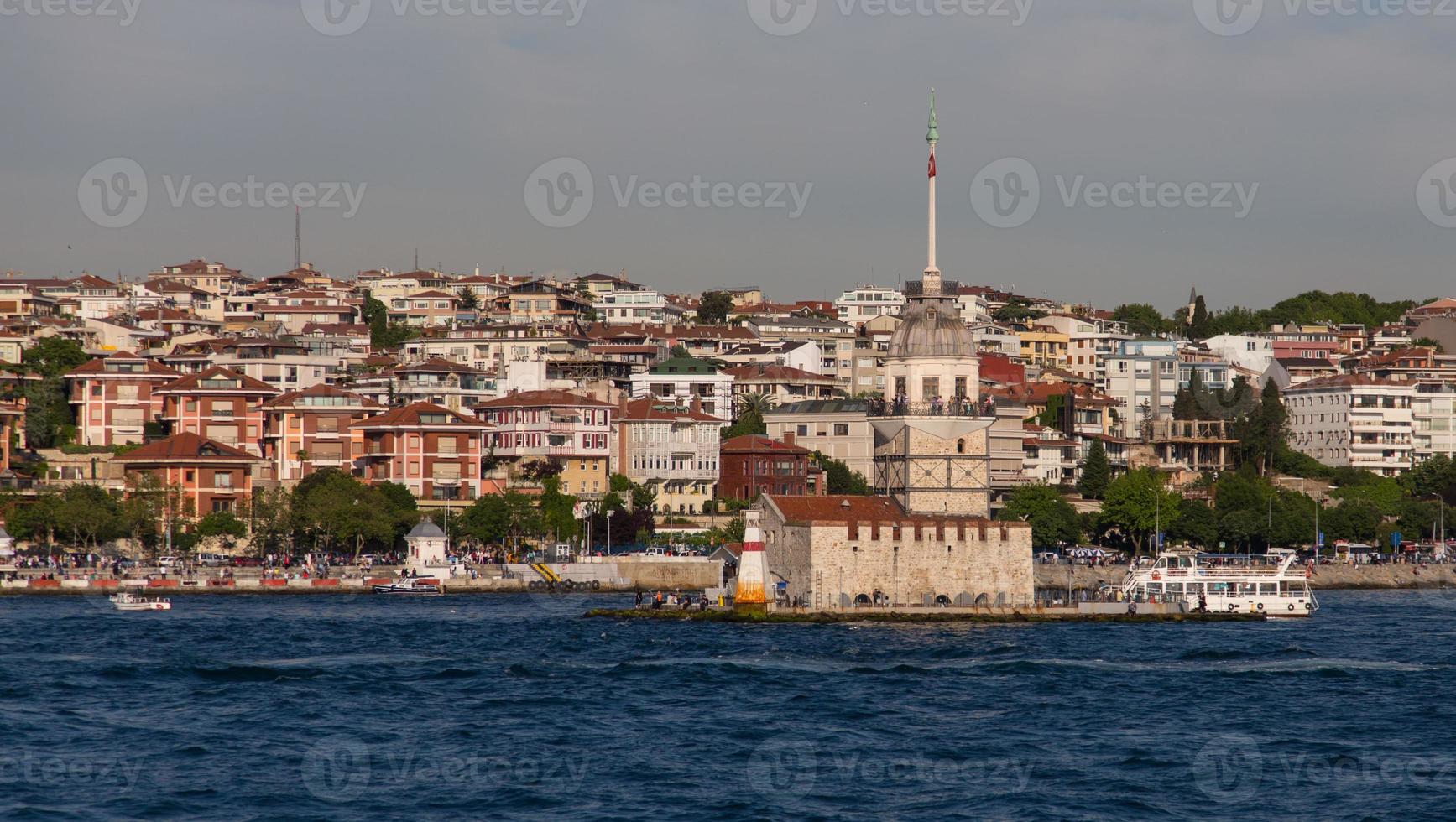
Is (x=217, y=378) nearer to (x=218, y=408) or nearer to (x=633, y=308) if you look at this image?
(x=218, y=408)

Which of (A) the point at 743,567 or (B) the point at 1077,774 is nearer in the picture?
(B) the point at 1077,774

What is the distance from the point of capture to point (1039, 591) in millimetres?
77125

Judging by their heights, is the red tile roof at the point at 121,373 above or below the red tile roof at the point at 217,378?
above

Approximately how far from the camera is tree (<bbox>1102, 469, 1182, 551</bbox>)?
90.9 meters

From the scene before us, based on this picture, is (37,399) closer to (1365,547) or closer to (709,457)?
(709,457)

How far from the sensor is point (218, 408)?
→ 93312 mm

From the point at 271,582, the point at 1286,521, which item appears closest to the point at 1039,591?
the point at 1286,521

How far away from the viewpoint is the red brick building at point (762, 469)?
9506cm

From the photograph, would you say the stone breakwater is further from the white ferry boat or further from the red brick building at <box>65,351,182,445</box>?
the red brick building at <box>65,351,182,445</box>

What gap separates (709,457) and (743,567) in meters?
42.4

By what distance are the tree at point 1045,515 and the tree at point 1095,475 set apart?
263 inches

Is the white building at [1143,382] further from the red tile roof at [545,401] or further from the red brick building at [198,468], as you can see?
A: the red brick building at [198,468]
